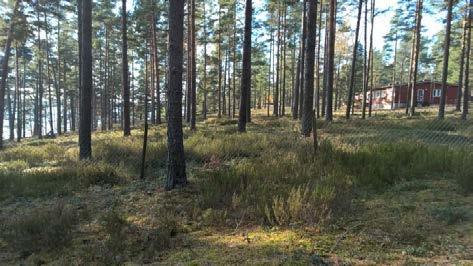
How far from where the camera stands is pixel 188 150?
1212 centimetres

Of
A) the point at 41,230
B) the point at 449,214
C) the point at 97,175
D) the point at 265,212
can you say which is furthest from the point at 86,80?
the point at 449,214

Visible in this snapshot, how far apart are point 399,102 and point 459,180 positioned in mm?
52514

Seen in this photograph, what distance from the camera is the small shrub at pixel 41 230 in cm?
587

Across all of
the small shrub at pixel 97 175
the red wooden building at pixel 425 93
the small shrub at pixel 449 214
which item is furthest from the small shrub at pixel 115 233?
the red wooden building at pixel 425 93

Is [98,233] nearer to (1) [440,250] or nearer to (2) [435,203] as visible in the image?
(1) [440,250]

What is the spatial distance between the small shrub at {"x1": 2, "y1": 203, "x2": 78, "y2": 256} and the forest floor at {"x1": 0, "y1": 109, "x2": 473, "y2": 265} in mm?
17

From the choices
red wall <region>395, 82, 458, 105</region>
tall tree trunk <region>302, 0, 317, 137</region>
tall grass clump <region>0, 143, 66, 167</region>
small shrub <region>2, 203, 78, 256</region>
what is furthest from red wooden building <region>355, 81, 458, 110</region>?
small shrub <region>2, 203, 78, 256</region>

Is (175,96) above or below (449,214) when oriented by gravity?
above

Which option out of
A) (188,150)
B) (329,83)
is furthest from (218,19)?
(188,150)

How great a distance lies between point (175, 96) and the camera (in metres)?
8.06

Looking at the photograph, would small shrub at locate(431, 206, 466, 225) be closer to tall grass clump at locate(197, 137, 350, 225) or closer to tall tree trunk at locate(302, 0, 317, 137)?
tall grass clump at locate(197, 137, 350, 225)

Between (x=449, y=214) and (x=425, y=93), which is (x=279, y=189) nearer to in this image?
(x=449, y=214)

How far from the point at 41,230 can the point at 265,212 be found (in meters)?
3.41

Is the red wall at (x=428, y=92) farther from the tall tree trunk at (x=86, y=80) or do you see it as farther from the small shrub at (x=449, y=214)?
the small shrub at (x=449, y=214)
